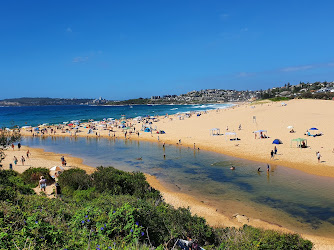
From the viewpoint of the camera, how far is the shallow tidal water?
1397 cm

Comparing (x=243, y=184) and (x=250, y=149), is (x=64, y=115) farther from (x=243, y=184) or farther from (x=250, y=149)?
(x=243, y=184)

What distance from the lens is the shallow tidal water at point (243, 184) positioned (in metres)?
14.0

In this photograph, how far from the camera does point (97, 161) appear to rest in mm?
29297

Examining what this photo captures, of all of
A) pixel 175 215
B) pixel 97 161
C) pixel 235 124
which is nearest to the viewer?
pixel 175 215

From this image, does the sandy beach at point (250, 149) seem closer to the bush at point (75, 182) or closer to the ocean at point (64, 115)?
the bush at point (75, 182)

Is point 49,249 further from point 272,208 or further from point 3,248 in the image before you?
point 272,208

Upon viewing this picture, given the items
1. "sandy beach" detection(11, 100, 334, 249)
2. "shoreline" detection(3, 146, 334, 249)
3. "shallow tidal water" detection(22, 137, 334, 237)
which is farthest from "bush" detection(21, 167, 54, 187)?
"shallow tidal water" detection(22, 137, 334, 237)

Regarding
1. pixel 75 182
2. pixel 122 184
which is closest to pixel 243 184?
pixel 122 184

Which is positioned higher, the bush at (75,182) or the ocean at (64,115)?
Answer: the ocean at (64,115)

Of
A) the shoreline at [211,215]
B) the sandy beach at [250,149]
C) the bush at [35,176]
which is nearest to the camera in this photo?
the shoreline at [211,215]

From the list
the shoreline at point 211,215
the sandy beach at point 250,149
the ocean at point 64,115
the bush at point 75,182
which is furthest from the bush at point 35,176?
the ocean at point 64,115

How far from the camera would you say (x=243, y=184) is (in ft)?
63.5

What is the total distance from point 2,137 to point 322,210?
20.6 metres

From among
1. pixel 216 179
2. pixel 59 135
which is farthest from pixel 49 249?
pixel 59 135
